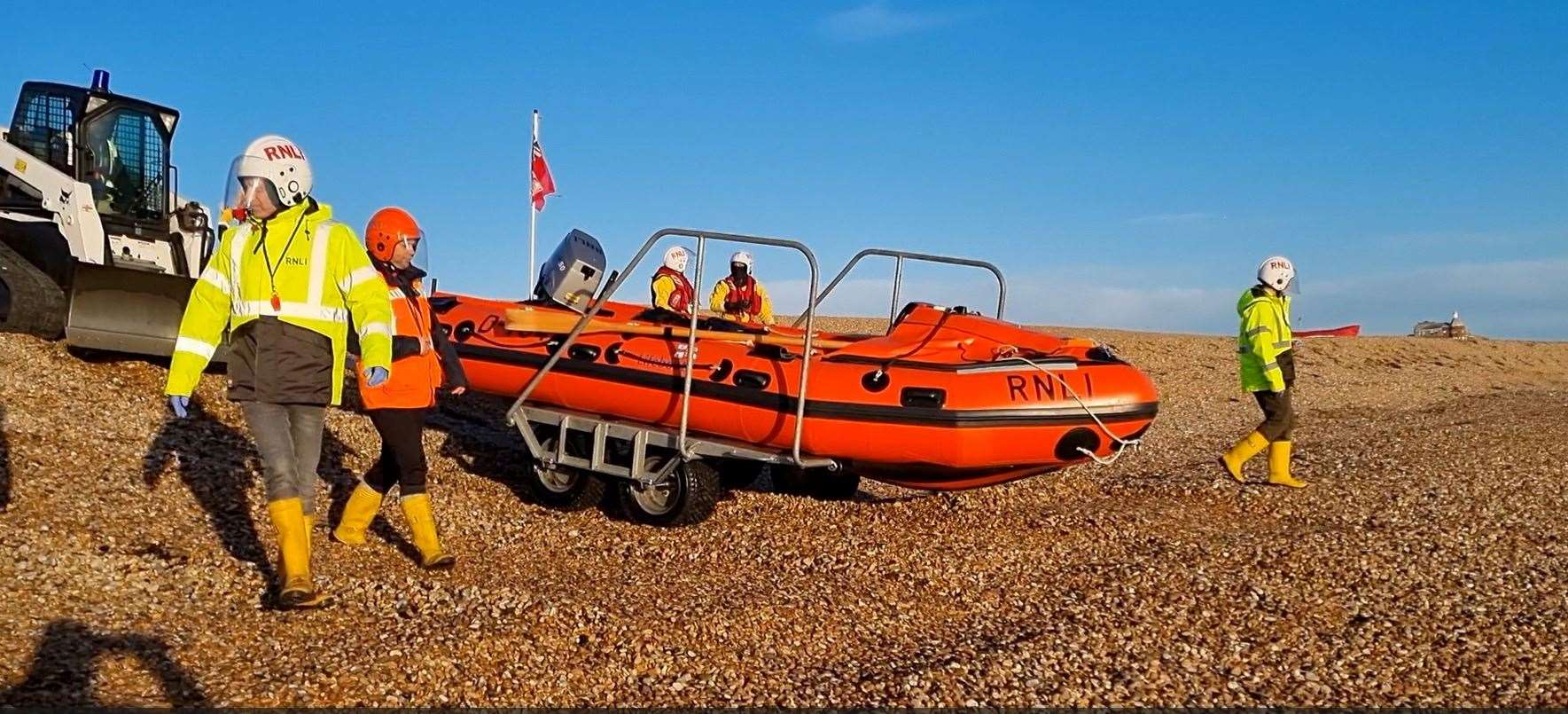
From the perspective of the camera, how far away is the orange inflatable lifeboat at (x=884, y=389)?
6.17m

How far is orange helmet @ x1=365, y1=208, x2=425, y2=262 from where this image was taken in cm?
574

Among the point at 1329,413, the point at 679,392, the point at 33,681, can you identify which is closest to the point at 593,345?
the point at 679,392

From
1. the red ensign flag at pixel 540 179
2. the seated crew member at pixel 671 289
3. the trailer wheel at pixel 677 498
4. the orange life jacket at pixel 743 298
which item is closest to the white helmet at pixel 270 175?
the trailer wheel at pixel 677 498

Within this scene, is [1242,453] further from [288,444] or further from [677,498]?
[288,444]

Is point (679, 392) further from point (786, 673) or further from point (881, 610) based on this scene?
point (786, 673)

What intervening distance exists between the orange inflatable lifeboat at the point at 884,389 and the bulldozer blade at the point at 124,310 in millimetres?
3094

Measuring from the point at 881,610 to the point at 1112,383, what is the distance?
2.06 metres

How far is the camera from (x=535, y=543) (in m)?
6.38

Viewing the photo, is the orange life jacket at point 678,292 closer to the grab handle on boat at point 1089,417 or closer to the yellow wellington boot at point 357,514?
the grab handle on boat at point 1089,417

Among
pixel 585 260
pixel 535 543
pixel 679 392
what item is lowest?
pixel 535 543

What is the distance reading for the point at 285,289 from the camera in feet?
15.5

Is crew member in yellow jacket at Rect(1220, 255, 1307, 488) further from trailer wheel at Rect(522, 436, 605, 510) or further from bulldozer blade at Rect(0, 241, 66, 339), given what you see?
bulldozer blade at Rect(0, 241, 66, 339)

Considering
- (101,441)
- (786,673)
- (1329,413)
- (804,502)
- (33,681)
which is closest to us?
(33,681)

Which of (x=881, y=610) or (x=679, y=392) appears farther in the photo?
(x=679, y=392)
